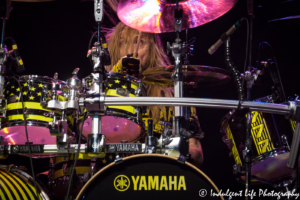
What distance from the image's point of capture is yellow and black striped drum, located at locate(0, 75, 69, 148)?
180 centimetres

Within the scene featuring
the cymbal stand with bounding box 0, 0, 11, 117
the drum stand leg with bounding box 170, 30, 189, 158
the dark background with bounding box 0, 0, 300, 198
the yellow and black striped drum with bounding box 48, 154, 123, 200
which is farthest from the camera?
the dark background with bounding box 0, 0, 300, 198

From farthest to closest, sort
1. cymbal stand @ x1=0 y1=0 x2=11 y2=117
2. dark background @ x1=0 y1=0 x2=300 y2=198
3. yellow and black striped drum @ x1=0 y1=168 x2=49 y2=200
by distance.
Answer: dark background @ x1=0 y1=0 x2=300 y2=198, cymbal stand @ x1=0 y1=0 x2=11 y2=117, yellow and black striped drum @ x1=0 y1=168 x2=49 y2=200

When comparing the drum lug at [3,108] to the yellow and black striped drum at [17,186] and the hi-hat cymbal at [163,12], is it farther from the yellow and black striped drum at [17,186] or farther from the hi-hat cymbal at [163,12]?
the hi-hat cymbal at [163,12]

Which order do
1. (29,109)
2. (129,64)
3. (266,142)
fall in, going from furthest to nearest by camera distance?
1. (129,64)
2. (29,109)
3. (266,142)

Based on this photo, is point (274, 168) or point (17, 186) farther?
point (274, 168)

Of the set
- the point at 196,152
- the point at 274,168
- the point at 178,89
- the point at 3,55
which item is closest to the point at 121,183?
Result: the point at 178,89

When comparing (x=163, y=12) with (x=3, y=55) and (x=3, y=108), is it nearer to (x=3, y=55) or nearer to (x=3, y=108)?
(x=3, y=55)

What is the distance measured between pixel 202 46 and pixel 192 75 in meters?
1.30

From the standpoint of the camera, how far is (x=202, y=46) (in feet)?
10.1

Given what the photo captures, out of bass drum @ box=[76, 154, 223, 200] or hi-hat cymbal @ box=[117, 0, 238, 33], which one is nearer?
bass drum @ box=[76, 154, 223, 200]

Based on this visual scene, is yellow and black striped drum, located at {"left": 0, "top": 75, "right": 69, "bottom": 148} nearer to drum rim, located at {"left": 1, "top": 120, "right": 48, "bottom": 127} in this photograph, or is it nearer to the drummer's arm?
drum rim, located at {"left": 1, "top": 120, "right": 48, "bottom": 127}

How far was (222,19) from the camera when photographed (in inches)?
121

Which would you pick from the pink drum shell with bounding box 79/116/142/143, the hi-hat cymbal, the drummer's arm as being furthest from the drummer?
the hi-hat cymbal

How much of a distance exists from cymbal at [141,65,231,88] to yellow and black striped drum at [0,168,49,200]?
0.98 m
